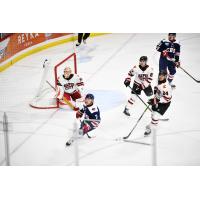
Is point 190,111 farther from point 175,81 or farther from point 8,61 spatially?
point 8,61

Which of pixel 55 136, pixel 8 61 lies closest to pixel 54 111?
pixel 55 136

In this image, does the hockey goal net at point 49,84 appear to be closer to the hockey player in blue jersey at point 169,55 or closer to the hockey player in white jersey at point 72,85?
the hockey player in white jersey at point 72,85

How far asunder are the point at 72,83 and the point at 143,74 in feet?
2.03

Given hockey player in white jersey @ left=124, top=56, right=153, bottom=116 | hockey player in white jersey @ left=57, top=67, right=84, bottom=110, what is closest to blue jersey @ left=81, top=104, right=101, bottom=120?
hockey player in white jersey @ left=57, top=67, right=84, bottom=110

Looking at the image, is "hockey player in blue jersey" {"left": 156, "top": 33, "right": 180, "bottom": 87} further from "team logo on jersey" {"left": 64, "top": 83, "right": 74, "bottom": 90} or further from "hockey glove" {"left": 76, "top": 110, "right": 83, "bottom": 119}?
"hockey glove" {"left": 76, "top": 110, "right": 83, "bottom": 119}

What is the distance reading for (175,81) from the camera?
6840mm

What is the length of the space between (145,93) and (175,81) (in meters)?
0.62

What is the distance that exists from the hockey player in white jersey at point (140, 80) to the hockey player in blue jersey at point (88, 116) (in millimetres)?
423

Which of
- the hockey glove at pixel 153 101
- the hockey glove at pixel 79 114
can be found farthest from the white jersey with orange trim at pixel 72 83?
the hockey glove at pixel 153 101

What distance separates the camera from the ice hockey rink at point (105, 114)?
19.0ft

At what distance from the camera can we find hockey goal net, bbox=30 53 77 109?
6.50 meters

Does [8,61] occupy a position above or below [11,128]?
above

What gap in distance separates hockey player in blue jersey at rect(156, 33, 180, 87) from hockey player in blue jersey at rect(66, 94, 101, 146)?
41.5 inches

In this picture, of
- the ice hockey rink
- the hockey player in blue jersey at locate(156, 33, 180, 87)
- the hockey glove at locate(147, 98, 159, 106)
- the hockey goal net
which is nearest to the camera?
the ice hockey rink
